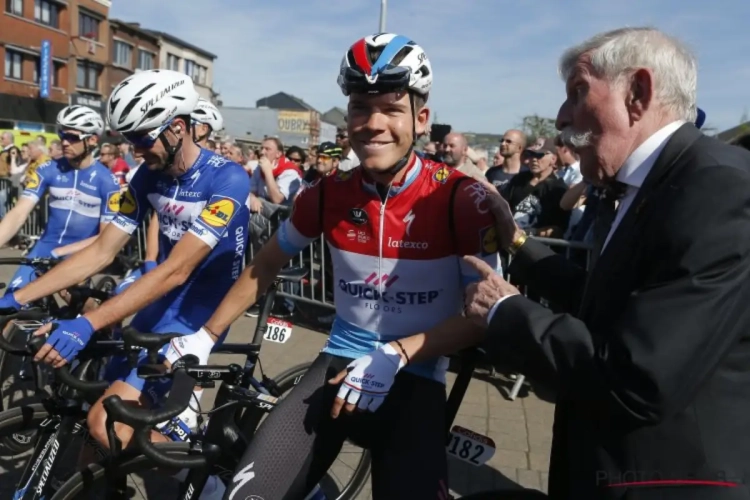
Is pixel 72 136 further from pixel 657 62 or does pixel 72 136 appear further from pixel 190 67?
pixel 190 67

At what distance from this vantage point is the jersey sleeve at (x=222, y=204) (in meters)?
2.86

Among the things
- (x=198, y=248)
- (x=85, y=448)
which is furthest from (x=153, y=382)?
(x=198, y=248)

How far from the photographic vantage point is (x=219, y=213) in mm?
2930

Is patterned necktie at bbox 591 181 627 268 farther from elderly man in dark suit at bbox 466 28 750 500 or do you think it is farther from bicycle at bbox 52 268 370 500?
bicycle at bbox 52 268 370 500

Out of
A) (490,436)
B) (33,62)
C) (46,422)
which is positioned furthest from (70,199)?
(33,62)

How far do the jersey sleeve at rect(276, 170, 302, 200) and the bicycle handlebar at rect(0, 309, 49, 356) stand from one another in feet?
19.5

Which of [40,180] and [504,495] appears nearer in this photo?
[504,495]

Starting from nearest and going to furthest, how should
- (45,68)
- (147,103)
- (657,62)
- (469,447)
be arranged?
(657,62) → (469,447) → (147,103) → (45,68)

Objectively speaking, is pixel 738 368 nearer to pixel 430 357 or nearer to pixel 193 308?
pixel 430 357

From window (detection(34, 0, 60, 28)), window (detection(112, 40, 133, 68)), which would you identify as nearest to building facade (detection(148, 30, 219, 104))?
window (detection(112, 40, 133, 68))

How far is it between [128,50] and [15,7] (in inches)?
554

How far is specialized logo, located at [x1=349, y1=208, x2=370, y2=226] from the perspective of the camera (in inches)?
91.1

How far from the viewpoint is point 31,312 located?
9.41 ft

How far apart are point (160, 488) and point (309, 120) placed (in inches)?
2025
